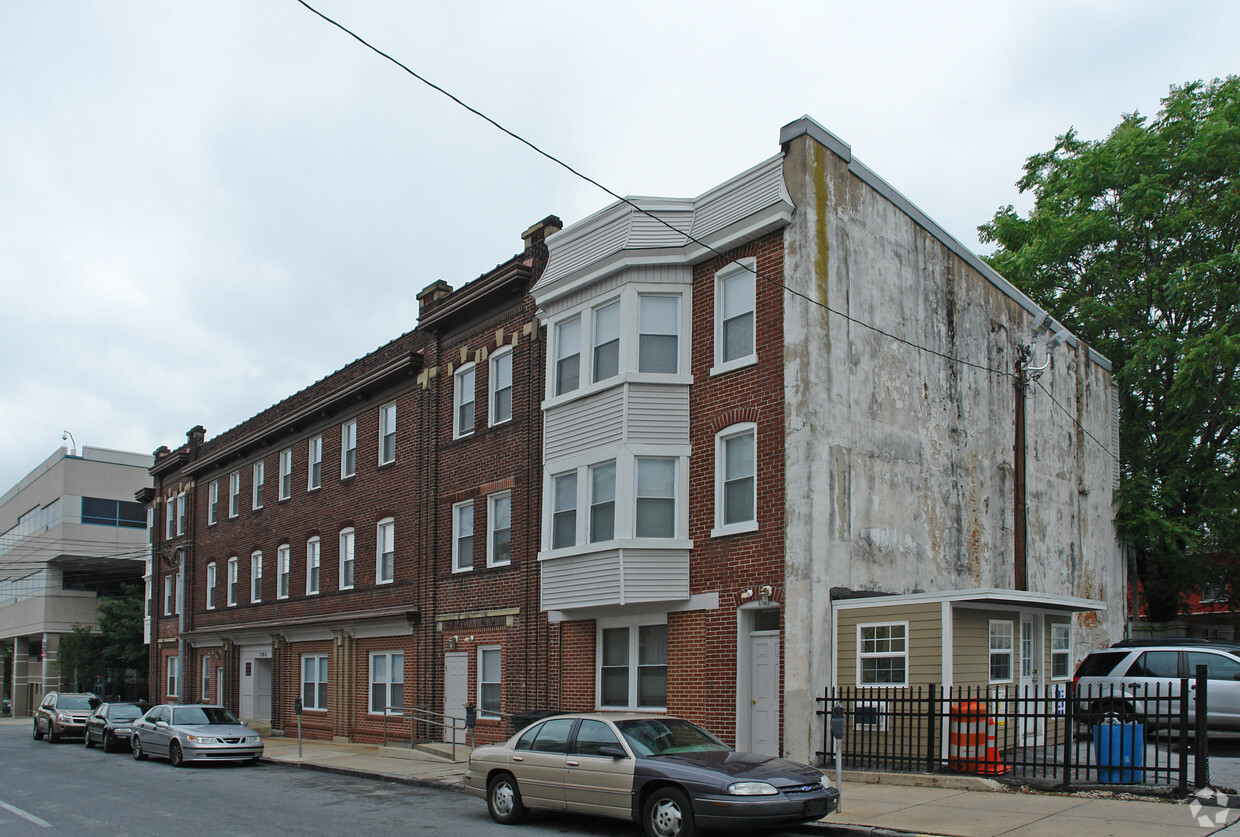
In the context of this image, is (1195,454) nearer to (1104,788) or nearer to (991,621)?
(991,621)

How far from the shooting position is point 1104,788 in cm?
1275

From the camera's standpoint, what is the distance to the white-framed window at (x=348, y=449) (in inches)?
1167

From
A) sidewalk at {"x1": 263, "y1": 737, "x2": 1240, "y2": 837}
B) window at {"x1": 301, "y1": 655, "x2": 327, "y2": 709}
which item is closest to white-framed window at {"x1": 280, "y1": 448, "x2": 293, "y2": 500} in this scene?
window at {"x1": 301, "y1": 655, "x2": 327, "y2": 709}

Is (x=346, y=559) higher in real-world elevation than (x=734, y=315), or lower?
lower

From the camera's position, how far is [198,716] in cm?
2466

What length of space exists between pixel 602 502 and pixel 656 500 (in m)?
1.18

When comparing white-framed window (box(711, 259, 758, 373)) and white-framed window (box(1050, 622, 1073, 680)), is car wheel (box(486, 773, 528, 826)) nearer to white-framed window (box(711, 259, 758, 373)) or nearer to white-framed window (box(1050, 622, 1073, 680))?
white-framed window (box(711, 259, 758, 373))

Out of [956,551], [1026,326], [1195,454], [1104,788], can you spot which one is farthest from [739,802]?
[1195,454]

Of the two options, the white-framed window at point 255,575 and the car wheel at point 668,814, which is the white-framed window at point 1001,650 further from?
the white-framed window at point 255,575

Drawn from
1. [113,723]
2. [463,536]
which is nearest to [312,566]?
[113,723]

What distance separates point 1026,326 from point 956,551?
6.85 metres

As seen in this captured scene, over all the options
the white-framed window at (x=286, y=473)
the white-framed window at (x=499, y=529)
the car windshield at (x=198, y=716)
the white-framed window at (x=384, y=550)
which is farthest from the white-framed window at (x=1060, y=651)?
the white-framed window at (x=286, y=473)

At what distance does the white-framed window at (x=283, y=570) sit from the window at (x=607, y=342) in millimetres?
16241

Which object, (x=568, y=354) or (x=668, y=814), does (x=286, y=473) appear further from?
(x=668, y=814)
